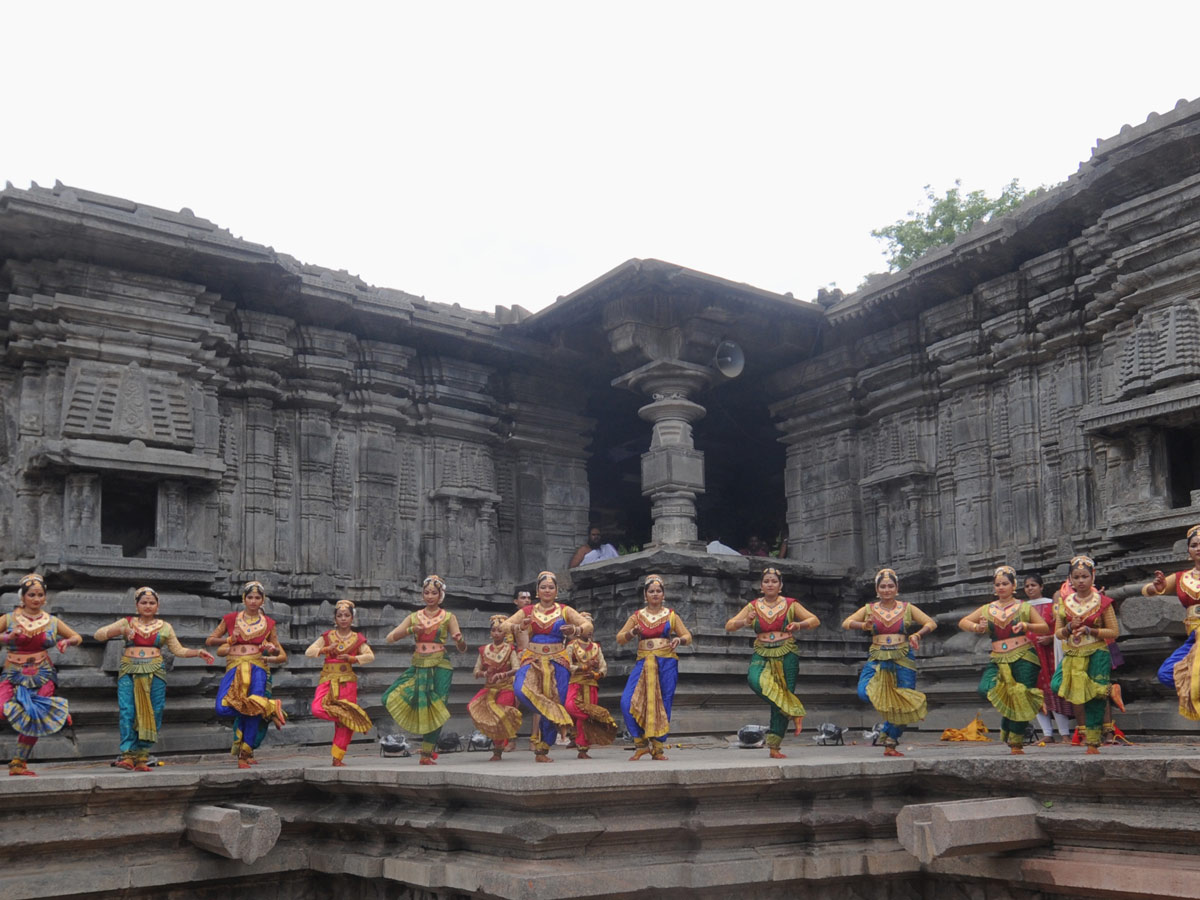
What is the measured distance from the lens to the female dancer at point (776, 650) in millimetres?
8664

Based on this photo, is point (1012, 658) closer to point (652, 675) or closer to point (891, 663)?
point (891, 663)

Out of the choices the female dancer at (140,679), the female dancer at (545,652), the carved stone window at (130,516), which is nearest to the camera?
the female dancer at (140,679)

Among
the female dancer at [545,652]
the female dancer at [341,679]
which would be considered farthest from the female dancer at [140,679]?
the female dancer at [545,652]

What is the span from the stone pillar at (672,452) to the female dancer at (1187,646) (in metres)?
5.32

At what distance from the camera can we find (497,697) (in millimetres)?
9164

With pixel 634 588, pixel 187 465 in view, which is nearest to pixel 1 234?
pixel 187 465

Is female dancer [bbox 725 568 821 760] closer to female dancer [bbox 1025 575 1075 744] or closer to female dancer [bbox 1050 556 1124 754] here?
female dancer [bbox 1050 556 1124 754]

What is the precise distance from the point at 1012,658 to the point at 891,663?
2.68 feet

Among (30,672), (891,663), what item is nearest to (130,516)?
(30,672)

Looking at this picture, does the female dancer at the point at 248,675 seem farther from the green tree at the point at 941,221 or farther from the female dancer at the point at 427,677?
the green tree at the point at 941,221

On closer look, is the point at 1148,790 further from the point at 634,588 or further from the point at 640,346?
the point at 640,346

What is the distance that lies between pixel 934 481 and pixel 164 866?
853 cm

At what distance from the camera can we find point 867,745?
10.2 meters

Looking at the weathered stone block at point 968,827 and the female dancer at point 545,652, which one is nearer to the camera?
the weathered stone block at point 968,827
